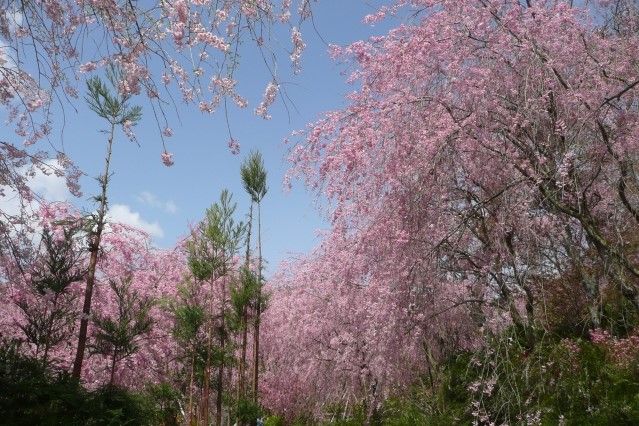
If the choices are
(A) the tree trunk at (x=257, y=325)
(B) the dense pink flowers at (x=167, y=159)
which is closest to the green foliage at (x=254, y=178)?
(A) the tree trunk at (x=257, y=325)

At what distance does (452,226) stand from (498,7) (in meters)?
2.22

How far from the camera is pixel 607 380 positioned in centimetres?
750

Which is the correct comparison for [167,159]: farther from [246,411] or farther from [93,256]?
[246,411]

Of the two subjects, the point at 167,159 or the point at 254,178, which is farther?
the point at 254,178

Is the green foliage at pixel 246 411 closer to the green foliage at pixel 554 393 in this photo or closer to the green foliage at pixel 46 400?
the green foliage at pixel 554 393

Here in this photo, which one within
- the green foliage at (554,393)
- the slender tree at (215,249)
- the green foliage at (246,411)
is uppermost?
the slender tree at (215,249)

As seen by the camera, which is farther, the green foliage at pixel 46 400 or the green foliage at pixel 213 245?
the green foliage at pixel 213 245

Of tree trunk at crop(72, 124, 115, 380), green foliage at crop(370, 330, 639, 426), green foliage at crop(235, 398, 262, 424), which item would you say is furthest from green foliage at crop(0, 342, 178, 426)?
green foliage at crop(235, 398, 262, 424)

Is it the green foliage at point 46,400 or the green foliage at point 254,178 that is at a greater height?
the green foliage at point 254,178

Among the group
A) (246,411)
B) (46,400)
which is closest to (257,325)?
(246,411)

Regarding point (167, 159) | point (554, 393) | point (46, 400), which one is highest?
point (167, 159)

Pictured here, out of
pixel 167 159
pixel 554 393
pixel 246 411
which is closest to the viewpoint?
pixel 167 159

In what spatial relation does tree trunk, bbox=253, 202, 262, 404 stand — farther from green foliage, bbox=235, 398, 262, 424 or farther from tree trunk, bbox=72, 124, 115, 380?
tree trunk, bbox=72, 124, 115, 380

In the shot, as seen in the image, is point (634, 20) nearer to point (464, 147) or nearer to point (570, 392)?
point (464, 147)
